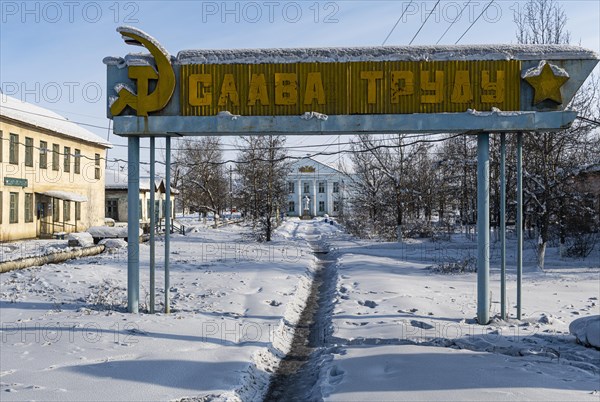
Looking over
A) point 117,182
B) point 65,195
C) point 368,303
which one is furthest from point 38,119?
point 368,303

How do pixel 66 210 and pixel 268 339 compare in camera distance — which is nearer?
pixel 268 339

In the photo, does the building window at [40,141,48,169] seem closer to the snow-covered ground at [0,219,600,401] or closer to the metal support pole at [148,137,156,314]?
the snow-covered ground at [0,219,600,401]

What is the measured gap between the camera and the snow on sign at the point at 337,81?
948 cm

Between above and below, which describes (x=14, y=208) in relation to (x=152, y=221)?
above

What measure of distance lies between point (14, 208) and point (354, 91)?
2420 centimetres

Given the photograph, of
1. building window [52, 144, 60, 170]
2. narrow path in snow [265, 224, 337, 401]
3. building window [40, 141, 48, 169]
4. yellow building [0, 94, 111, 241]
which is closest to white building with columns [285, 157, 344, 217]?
yellow building [0, 94, 111, 241]

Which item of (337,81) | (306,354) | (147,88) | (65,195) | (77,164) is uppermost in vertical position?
(77,164)

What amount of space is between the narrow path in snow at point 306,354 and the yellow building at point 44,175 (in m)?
15.2

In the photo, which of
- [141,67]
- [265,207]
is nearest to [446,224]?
[265,207]

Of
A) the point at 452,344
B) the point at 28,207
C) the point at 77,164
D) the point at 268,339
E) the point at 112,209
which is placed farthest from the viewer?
the point at 112,209

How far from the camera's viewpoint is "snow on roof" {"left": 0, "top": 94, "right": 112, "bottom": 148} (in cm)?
2691

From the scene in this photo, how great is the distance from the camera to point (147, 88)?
Result: 9812 millimetres

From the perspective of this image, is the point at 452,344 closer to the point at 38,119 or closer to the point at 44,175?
the point at 44,175

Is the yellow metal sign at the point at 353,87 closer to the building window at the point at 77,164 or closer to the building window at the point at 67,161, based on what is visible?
Result: the building window at the point at 67,161
